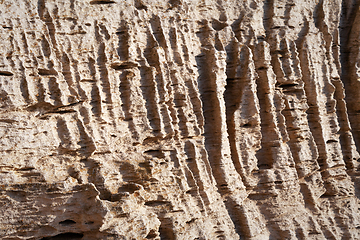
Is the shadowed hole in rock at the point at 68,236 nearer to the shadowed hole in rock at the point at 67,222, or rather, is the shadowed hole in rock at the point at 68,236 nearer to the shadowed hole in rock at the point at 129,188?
the shadowed hole in rock at the point at 67,222

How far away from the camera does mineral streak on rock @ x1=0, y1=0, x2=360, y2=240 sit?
401 centimetres

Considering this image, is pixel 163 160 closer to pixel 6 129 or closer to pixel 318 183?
pixel 6 129

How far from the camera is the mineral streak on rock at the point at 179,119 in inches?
158

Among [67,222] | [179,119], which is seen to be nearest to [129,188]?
[67,222]

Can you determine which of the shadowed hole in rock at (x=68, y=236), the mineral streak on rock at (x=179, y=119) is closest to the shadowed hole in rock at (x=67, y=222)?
the mineral streak on rock at (x=179, y=119)

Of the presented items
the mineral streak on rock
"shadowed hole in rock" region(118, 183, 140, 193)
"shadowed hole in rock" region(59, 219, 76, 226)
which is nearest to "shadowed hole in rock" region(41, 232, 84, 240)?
the mineral streak on rock

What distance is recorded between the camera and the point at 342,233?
19.6ft

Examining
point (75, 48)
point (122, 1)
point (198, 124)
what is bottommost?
point (198, 124)

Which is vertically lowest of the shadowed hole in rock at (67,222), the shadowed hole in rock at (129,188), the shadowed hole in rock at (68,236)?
the shadowed hole in rock at (68,236)

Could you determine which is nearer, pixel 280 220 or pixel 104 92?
pixel 104 92

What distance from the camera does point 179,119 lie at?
195 inches

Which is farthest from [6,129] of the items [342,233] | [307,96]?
[342,233]

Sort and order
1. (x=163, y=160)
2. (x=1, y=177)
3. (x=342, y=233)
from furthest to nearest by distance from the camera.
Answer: (x=342, y=233), (x=163, y=160), (x=1, y=177)

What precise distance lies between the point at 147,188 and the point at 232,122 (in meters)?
1.71
